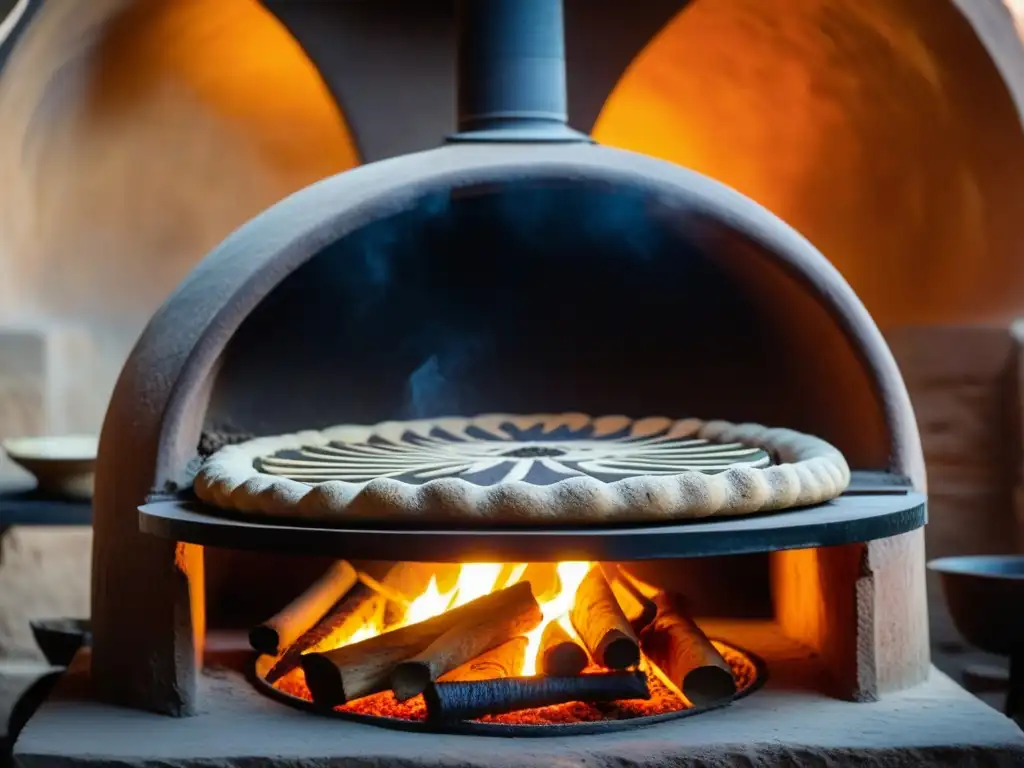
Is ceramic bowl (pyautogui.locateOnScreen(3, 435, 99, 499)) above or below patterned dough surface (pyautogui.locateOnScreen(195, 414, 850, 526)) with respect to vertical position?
below

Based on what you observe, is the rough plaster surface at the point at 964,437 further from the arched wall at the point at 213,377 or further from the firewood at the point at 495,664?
the firewood at the point at 495,664

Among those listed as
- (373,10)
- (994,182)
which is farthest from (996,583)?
(373,10)

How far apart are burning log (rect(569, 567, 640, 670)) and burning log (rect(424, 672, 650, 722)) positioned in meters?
0.02

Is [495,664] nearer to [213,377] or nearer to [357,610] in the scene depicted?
[357,610]

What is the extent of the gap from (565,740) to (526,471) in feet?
1.34

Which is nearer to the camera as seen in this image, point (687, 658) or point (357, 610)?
point (687, 658)

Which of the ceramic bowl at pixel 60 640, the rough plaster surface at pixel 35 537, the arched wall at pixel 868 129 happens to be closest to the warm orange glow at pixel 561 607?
the ceramic bowl at pixel 60 640

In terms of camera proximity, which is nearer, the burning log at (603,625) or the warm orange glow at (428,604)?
the burning log at (603,625)

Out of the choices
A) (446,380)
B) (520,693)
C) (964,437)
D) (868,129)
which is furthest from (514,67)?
(964,437)

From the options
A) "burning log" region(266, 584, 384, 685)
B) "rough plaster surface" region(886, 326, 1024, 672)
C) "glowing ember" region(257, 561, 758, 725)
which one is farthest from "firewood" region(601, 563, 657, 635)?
"rough plaster surface" region(886, 326, 1024, 672)

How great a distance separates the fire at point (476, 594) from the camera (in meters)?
2.06

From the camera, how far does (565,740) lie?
64.4 inches

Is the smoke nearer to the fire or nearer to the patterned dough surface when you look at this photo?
the patterned dough surface

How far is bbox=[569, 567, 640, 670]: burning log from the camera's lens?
177 centimetres
